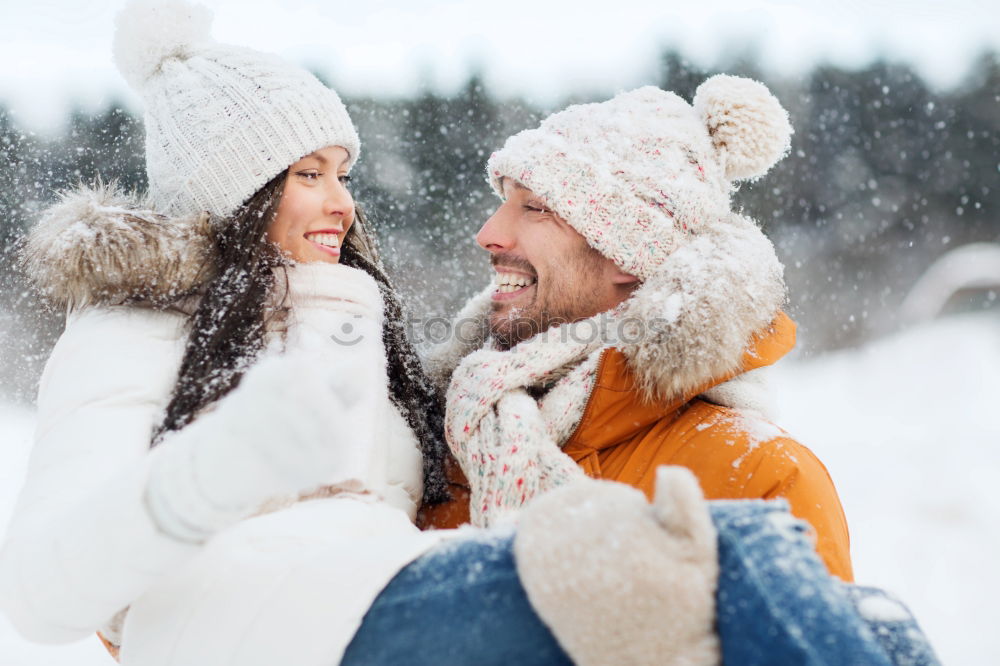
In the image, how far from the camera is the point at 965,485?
20.8 ft

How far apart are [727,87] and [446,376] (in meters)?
1.16

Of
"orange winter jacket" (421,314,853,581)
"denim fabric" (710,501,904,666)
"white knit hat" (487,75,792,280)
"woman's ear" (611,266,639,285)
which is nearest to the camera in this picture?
"denim fabric" (710,501,904,666)

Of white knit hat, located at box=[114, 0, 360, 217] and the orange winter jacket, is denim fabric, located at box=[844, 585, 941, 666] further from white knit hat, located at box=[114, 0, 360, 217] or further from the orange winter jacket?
white knit hat, located at box=[114, 0, 360, 217]

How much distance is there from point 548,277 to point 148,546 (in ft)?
4.85

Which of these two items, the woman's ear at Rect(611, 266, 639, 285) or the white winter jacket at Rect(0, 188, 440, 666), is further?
the woman's ear at Rect(611, 266, 639, 285)

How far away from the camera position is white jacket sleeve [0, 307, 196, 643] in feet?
3.42

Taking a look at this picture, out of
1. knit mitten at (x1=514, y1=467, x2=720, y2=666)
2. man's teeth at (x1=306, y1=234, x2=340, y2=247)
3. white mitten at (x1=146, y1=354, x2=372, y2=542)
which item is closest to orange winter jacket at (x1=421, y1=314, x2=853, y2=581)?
man's teeth at (x1=306, y1=234, x2=340, y2=247)

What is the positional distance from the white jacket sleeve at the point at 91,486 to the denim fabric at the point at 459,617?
283mm

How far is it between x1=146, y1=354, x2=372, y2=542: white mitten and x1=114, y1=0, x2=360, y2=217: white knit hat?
1.09 metres

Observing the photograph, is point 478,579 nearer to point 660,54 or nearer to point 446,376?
point 446,376

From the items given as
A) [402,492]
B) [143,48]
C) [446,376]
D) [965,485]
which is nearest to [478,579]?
[402,492]

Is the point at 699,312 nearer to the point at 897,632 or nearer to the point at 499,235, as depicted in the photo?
the point at 499,235

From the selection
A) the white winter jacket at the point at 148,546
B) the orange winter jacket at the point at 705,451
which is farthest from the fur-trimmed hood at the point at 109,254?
the orange winter jacket at the point at 705,451

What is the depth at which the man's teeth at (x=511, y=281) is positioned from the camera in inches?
93.6
